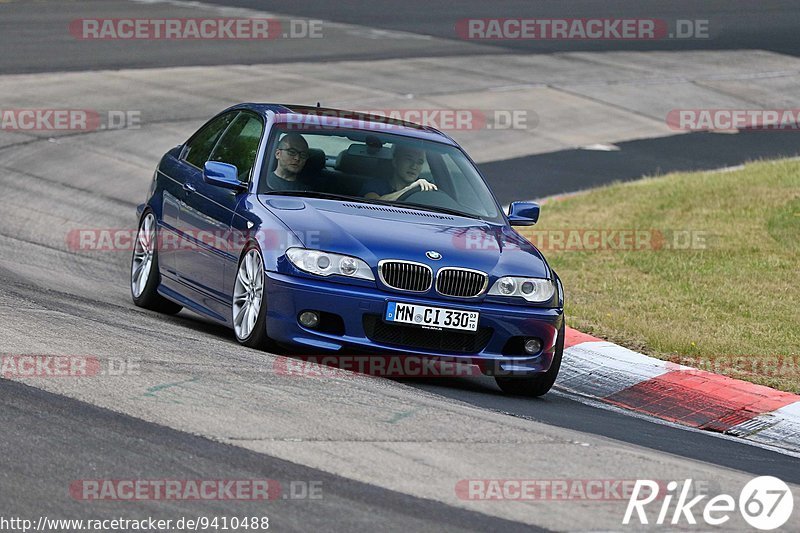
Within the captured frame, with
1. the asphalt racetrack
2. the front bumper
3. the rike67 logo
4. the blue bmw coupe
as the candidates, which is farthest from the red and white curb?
the rike67 logo

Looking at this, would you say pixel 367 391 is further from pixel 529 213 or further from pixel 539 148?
pixel 539 148

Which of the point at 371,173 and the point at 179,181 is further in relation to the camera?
the point at 179,181

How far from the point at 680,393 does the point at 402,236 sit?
6.79 feet

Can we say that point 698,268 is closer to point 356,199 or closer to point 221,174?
point 356,199

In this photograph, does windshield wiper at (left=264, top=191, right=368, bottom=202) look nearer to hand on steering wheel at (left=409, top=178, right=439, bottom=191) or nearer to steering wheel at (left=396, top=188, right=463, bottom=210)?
steering wheel at (left=396, top=188, right=463, bottom=210)

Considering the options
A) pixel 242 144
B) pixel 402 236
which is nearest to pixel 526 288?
pixel 402 236

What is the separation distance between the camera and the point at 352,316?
839cm

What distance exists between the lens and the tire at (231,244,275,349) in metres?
8.63

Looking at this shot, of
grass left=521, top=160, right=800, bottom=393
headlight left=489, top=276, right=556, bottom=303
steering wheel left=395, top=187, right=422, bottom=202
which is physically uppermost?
steering wheel left=395, top=187, right=422, bottom=202

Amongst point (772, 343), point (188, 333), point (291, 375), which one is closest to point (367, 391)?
point (291, 375)

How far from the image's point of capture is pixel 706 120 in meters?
24.1

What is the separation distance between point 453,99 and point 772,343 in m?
13.4

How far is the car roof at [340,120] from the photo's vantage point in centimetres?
995

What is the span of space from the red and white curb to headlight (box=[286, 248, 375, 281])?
6.21 ft
